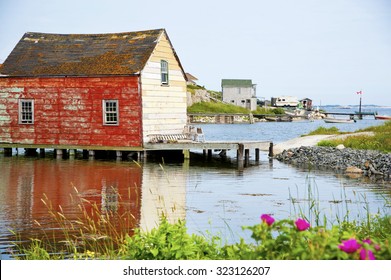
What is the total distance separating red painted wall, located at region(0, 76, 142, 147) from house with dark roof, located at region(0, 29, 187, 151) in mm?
38

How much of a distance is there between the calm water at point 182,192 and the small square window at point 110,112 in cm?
177

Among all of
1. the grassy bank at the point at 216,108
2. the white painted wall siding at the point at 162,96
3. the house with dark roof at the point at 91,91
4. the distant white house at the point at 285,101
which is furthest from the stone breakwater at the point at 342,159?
the distant white house at the point at 285,101

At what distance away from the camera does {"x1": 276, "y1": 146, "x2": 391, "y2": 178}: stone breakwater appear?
2183 cm

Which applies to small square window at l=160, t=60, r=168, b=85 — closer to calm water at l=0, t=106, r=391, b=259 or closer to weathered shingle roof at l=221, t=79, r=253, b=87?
calm water at l=0, t=106, r=391, b=259

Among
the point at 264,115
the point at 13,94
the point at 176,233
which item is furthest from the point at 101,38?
the point at 264,115

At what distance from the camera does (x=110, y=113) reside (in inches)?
1028

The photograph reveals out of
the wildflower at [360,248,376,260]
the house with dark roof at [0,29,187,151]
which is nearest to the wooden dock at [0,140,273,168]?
the house with dark roof at [0,29,187,151]

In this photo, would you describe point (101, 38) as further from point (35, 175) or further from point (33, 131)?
point (35, 175)

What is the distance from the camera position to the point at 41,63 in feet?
91.4

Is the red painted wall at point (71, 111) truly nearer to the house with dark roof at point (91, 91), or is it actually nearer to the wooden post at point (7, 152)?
the house with dark roof at point (91, 91)

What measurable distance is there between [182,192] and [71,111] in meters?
11.8

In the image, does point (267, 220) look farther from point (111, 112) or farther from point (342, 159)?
point (111, 112)
